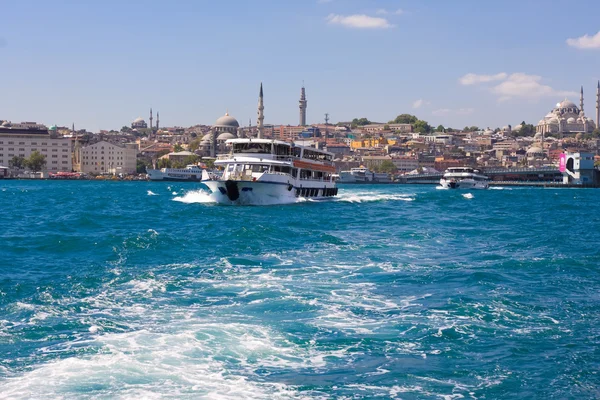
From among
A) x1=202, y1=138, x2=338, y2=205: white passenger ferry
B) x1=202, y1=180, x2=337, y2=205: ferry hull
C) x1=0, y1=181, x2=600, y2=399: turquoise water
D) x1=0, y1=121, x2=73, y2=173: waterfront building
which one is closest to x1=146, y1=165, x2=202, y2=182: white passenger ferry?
x1=0, y1=121, x2=73, y2=173: waterfront building

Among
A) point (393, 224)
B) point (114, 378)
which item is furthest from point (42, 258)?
point (393, 224)

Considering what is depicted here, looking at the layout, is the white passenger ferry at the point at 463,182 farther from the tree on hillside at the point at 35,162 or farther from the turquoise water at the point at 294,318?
the tree on hillside at the point at 35,162

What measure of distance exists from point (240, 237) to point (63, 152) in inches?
4874

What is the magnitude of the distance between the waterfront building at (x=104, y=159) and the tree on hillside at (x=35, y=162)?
10145mm

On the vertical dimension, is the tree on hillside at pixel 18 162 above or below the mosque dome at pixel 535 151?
below

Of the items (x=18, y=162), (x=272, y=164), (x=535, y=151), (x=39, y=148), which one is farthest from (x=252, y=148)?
(x=535, y=151)

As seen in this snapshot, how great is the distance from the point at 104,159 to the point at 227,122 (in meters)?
41.6

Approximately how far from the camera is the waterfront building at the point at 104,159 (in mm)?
139375

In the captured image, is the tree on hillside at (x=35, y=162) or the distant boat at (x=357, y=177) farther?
the distant boat at (x=357, y=177)

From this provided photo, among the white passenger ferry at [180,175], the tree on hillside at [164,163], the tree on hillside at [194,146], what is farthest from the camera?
the tree on hillside at [194,146]

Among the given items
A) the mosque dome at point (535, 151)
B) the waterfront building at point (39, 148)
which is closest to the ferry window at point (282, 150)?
the waterfront building at point (39, 148)

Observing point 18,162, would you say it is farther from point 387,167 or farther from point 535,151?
point 535,151

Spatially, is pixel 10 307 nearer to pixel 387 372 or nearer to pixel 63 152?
pixel 387 372

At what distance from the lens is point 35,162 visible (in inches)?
5022
